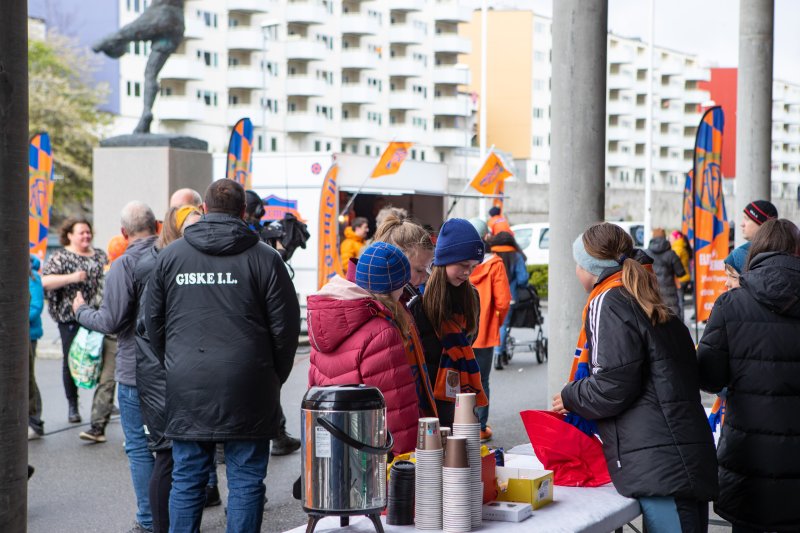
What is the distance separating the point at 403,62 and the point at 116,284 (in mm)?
88796

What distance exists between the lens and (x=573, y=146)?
6.40m

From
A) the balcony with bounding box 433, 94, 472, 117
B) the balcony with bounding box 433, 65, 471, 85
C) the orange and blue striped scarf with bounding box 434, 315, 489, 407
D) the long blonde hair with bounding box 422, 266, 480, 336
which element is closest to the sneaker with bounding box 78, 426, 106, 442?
the orange and blue striped scarf with bounding box 434, 315, 489, 407

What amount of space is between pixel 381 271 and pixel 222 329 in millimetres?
1042

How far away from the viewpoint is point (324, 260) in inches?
683

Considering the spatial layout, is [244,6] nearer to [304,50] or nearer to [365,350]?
[304,50]

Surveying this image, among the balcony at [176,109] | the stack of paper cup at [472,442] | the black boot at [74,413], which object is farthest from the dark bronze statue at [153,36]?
the balcony at [176,109]

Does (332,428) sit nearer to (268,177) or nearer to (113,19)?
(268,177)

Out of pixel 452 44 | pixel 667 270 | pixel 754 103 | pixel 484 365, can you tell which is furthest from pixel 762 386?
pixel 452 44

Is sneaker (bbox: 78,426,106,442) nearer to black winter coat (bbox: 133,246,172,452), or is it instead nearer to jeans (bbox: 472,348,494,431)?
jeans (bbox: 472,348,494,431)

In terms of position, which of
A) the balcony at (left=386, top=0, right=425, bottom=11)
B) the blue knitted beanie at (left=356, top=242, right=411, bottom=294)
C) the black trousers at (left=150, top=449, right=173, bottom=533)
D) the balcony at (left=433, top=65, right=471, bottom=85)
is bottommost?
the black trousers at (left=150, top=449, right=173, bottom=533)

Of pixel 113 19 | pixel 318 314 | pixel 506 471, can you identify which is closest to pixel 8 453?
pixel 318 314

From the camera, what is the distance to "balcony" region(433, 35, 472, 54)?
319ft

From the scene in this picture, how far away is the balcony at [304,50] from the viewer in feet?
271

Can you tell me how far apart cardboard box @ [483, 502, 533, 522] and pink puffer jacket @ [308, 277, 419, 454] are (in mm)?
421
